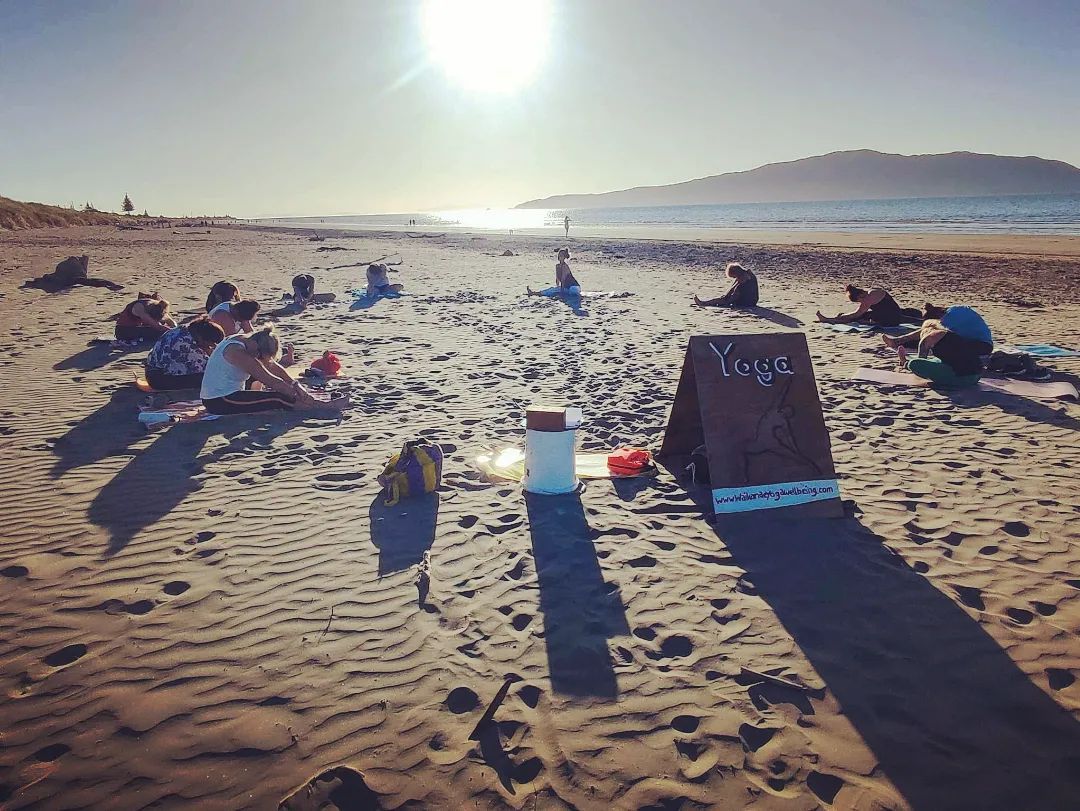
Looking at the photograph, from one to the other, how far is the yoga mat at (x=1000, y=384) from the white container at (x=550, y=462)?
514 centimetres

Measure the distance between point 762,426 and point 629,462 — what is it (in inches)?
47.3

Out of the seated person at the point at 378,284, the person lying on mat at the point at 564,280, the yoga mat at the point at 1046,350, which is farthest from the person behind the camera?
the seated person at the point at 378,284

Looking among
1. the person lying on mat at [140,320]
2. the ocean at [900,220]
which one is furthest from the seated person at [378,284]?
the ocean at [900,220]

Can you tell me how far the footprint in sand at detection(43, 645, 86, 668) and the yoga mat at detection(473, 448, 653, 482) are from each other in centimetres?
300

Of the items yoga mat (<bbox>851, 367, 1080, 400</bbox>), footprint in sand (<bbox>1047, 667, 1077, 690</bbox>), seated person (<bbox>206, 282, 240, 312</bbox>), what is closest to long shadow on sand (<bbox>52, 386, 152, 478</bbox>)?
seated person (<bbox>206, 282, 240, 312</bbox>)

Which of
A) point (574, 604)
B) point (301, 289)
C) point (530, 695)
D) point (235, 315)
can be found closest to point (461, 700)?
point (530, 695)

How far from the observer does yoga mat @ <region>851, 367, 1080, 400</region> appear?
6.86 m

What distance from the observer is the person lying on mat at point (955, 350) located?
282 inches

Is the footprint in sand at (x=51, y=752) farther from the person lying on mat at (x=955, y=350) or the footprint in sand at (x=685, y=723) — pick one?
A: the person lying on mat at (x=955, y=350)

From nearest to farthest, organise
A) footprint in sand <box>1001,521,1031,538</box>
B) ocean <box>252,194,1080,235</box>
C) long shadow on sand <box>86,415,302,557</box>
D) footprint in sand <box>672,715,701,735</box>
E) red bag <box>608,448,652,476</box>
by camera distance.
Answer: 1. footprint in sand <box>672,715,701,735</box>
2. footprint in sand <box>1001,521,1031,538</box>
3. long shadow on sand <box>86,415,302,557</box>
4. red bag <box>608,448,652,476</box>
5. ocean <box>252,194,1080,235</box>

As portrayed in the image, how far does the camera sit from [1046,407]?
658cm

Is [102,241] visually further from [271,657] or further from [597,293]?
[271,657]

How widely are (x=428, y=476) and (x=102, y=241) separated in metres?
35.3

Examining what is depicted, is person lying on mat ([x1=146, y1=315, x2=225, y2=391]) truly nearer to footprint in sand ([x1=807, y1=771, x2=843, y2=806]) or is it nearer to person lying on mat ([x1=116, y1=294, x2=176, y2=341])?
person lying on mat ([x1=116, y1=294, x2=176, y2=341])
